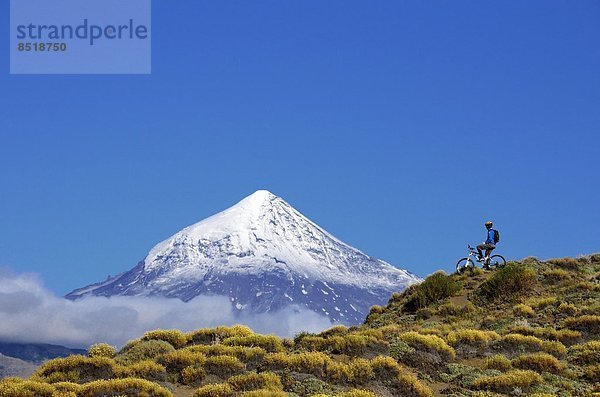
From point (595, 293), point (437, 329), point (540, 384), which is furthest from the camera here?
point (595, 293)

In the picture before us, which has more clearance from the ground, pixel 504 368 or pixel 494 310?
pixel 494 310

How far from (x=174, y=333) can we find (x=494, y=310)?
1636 centimetres

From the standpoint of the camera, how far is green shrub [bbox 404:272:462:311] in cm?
4019

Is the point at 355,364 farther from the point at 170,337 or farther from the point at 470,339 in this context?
the point at 170,337

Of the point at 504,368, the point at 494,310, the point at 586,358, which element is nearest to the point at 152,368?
the point at 504,368

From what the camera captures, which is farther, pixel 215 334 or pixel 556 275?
pixel 556 275

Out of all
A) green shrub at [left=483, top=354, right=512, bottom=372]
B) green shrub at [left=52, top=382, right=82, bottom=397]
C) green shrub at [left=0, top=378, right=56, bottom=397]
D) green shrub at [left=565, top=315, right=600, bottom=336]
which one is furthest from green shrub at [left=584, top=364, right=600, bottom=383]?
green shrub at [left=0, top=378, right=56, bottom=397]

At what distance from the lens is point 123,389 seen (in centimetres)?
1938

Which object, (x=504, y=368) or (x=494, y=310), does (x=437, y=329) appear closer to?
(x=494, y=310)

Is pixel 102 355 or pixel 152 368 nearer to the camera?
pixel 152 368

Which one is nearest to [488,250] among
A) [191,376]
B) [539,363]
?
[539,363]

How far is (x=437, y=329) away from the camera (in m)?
32.6

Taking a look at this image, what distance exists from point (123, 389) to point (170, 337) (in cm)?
830

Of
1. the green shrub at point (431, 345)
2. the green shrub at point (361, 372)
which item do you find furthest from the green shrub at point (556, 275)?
the green shrub at point (361, 372)
